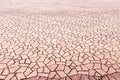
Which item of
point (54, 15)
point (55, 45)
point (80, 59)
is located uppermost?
point (54, 15)

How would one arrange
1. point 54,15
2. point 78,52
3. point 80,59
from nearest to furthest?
1. point 80,59
2. point 78,52
3. point 54,15

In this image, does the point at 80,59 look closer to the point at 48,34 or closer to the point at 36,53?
the point at 36,53

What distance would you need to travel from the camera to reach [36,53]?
5.54m

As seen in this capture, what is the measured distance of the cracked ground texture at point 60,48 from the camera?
14.4 feet

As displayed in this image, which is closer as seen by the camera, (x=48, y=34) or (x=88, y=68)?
(x=88, y=68)

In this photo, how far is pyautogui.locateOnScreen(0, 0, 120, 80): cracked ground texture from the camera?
4384 millimetres

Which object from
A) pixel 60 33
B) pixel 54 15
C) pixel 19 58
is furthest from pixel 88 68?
pixel 54 15

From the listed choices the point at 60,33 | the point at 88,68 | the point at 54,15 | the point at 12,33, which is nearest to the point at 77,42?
the point at 60,33

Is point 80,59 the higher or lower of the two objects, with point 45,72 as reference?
higher

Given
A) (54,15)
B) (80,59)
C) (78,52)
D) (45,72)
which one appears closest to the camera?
(45,72)

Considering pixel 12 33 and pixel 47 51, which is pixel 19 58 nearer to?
pixel 47 51

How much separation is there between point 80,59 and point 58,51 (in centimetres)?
104

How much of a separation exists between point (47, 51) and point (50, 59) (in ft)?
2.07

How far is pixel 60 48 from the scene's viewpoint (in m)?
5.88
